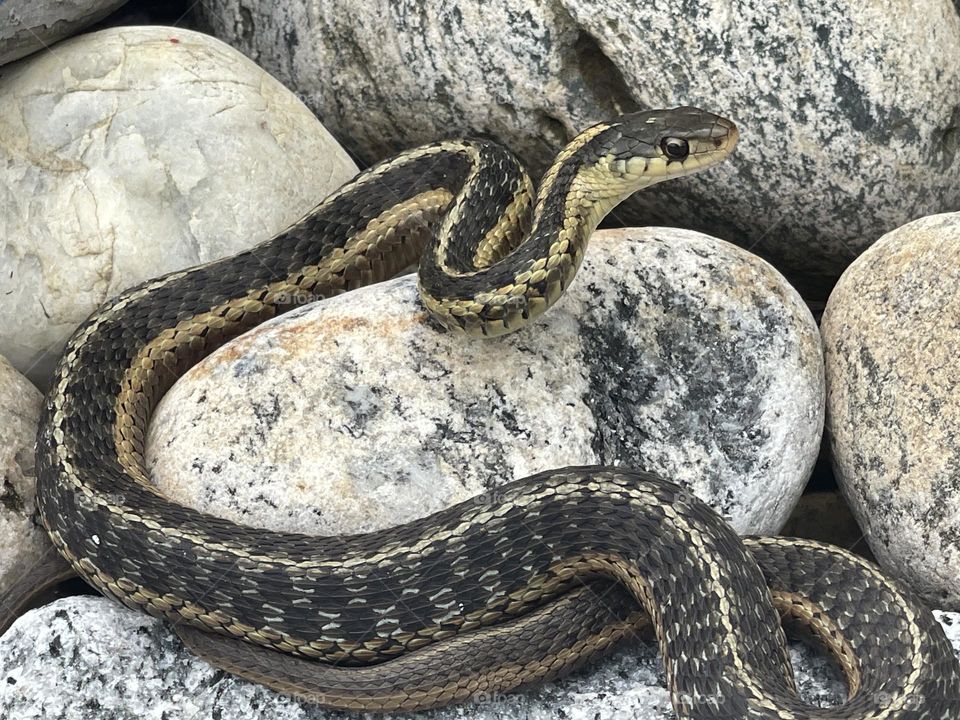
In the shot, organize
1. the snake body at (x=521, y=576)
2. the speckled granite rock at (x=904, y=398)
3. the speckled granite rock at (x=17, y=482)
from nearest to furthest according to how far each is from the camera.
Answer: the snake body at (x=521, y=576)
the speckled granite rock at (x=904, y=398)
the speckled granite rock at (x=17, y=482)

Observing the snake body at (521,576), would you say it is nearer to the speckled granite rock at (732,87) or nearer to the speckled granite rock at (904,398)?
the speckled granite rock at (904,398)

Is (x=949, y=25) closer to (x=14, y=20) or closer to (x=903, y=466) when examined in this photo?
(x=903, y=466)

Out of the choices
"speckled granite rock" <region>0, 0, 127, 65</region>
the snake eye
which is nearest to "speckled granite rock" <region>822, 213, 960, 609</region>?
the snake eye

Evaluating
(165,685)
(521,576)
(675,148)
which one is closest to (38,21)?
(675,148)

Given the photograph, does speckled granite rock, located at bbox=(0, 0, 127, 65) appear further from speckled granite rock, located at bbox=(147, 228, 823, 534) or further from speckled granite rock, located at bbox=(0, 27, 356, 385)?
speckled granite rock, located at bbox=(147, 228, 823, 534)

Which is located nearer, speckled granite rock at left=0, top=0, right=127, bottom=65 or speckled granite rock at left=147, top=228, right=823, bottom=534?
speckled granite rock at left=147, top=228, right=823, bottom=534

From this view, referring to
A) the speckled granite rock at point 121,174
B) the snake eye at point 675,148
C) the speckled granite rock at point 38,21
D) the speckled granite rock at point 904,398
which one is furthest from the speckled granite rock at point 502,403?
the speckled granite rock at point 38,21

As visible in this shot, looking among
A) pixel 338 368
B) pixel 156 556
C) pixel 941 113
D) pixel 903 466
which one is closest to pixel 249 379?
pixel 338 368
